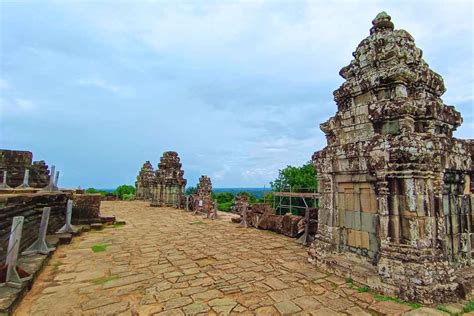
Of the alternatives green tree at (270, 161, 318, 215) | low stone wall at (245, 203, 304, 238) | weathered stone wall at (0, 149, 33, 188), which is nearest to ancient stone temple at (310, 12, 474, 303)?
low stone wall at (245, 203, 304, 238)

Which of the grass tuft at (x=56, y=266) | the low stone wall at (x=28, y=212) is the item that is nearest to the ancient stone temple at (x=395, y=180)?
the grass tuft at (x=56, y=266)

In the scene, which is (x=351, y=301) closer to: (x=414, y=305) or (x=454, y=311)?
(x=414, y=305)

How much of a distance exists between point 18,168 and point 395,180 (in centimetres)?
1641

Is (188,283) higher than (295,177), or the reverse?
(295,177)

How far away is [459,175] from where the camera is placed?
4.70 metres

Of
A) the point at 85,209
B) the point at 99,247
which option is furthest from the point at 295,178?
the point at 99,247

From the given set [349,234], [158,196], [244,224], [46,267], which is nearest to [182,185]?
[158,196]

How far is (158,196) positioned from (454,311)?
19.3 metres

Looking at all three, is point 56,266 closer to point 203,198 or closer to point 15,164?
point 203,198

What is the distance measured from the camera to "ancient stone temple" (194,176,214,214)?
46.2ft

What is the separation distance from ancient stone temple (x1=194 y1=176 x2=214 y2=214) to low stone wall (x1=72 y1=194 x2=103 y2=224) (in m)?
5.24

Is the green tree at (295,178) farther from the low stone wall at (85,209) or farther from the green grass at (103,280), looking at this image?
the green grass at (103,280)

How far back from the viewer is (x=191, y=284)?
4277 millimetres

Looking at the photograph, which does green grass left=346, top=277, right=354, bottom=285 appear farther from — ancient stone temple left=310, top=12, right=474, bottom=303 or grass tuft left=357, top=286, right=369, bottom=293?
grass tuft left=357, top=286, right=369, bottom=293
